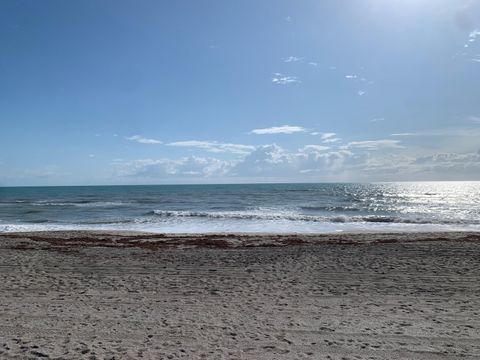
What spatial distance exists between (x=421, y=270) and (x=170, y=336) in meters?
7.52

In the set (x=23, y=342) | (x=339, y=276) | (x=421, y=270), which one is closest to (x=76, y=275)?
(x=23, y=342)

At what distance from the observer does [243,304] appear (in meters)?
7.13

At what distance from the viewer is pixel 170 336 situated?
552 centimetres

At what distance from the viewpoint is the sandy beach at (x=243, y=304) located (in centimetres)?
511

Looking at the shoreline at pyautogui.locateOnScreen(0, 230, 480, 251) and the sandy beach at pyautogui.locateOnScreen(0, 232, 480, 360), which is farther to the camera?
the shoreline at pyautogui.locateOnScreen(0, 230, 480, 251)

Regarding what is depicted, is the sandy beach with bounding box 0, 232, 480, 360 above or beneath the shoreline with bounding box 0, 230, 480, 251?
above

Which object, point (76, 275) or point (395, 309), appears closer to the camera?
point (395, 309)

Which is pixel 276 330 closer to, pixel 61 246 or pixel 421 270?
pixel 421 270

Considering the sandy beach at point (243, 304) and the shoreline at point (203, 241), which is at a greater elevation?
the sandy beach at point (243, 304)

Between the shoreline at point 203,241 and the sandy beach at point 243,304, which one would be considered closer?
the sandy beach at point 243,304

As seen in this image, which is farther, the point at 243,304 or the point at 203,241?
the point at 203,241

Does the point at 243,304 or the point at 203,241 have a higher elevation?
the point at 243,304

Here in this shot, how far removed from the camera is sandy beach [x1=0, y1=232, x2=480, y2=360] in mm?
5109

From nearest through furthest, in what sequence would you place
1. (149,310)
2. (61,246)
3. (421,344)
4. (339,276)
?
(421,344) < (149,310) < (339,276) < (61,246)
